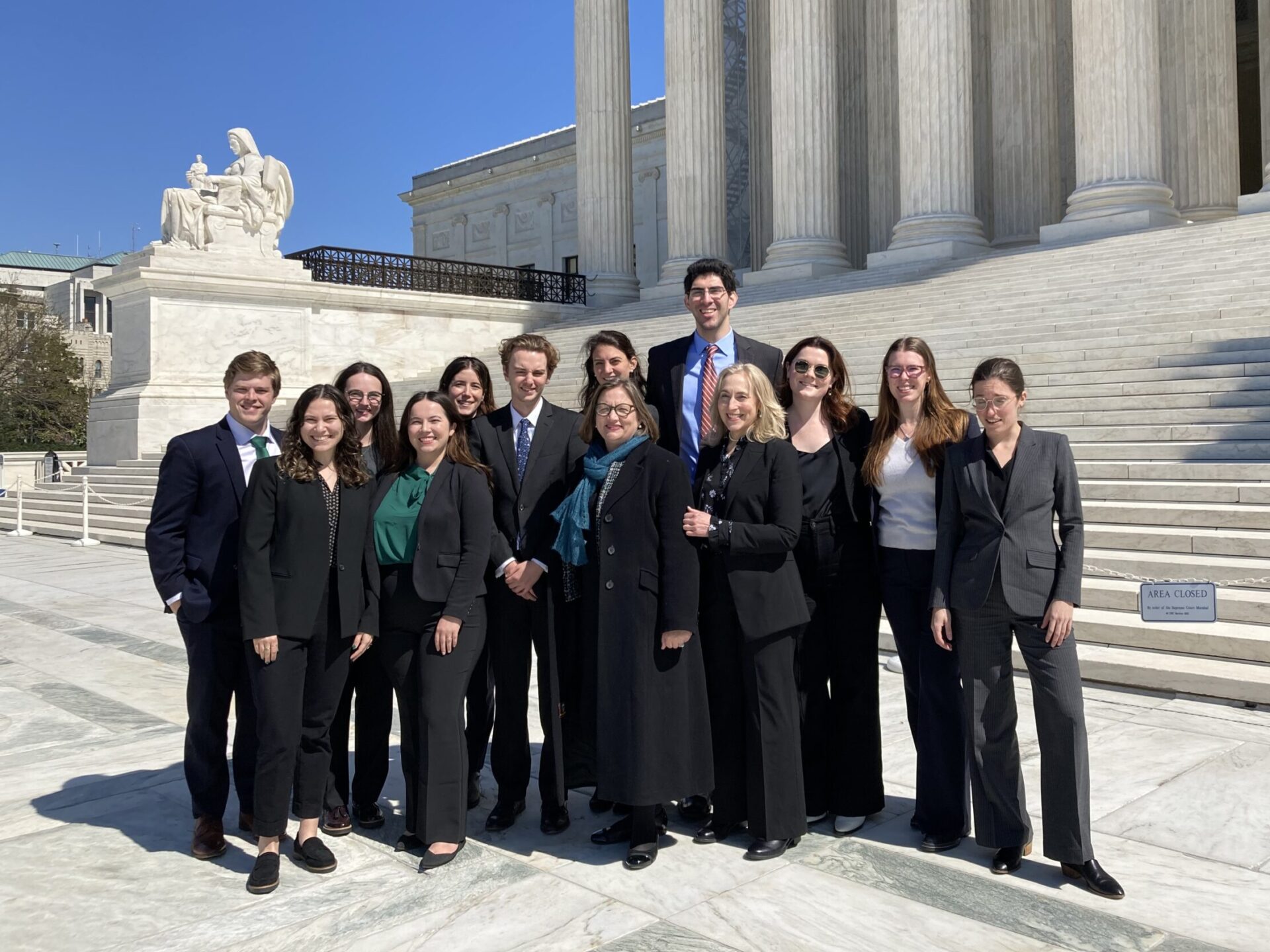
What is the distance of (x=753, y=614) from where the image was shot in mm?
4199

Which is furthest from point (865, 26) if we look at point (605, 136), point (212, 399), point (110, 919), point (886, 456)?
point (110, 919)

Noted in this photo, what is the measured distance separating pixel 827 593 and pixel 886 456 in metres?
0.58

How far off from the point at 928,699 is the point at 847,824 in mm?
576

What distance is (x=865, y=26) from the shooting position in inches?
955

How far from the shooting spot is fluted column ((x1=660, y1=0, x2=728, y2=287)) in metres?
23.8

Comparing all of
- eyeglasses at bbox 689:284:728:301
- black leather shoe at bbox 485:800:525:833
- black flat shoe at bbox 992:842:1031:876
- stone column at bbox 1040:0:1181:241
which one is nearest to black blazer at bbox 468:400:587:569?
eyeglasses at bbox 689:284:728:301

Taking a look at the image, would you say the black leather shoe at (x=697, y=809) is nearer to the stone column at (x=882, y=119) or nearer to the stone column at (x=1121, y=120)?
the stone column at (x=1121, y=120)

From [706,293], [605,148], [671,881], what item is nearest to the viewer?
[671,881]

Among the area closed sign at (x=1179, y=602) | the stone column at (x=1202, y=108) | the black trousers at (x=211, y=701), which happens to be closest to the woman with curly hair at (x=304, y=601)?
the black trousers at (x=211, y=701)

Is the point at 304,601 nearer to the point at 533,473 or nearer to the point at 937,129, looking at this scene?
the point at 533,473

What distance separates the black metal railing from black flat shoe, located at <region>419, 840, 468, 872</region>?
19214 mm

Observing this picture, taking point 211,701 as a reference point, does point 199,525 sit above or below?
above

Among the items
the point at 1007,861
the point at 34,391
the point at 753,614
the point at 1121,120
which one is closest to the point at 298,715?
the point at 753,614

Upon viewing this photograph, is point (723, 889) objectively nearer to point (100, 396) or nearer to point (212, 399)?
Result: point (212, 399)
